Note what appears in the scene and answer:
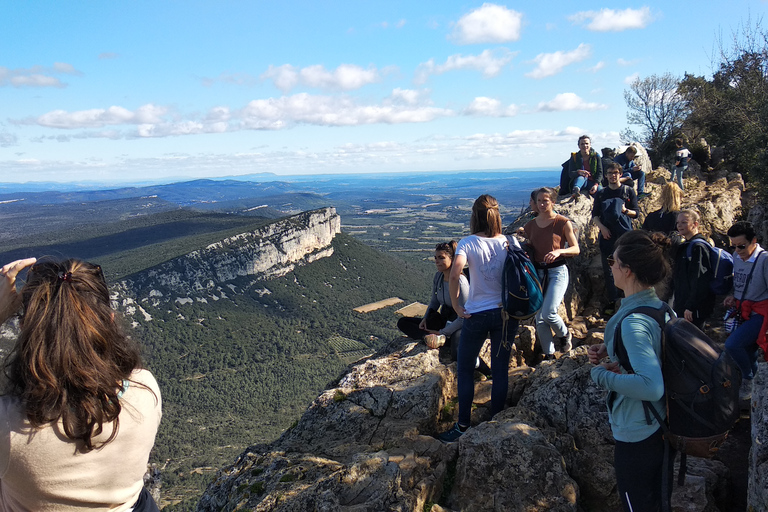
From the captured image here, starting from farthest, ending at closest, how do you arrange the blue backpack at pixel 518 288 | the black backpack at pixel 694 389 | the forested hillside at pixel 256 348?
1. the forested hillside at pixel 256 348
2. the blue backpack at pixel 518 288
3. the black backpack at pixel 694 389

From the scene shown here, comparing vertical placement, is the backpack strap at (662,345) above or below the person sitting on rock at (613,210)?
below

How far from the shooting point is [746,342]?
15.0 ft

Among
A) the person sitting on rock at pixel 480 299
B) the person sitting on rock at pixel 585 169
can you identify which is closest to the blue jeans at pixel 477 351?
the person sitting on rock at pixel 480 299

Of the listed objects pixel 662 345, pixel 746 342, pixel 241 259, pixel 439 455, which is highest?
pixel 662 345

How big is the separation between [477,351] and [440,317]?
5.80ft

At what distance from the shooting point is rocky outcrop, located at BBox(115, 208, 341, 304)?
6387cm

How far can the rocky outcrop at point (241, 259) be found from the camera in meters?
63.9

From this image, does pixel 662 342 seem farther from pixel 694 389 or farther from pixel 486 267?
pixel 486 267

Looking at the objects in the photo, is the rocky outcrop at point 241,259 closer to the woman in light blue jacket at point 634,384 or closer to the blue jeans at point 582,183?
the blue jeans at point 582,183

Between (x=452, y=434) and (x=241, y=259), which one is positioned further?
(x=241, y=259)

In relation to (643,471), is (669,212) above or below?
above

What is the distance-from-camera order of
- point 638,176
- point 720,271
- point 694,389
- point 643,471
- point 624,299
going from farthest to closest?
point 638,176, point 720,271, point 624,299, point 643,471, point 694,389

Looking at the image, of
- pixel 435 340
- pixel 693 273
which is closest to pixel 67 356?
pixel 435 340

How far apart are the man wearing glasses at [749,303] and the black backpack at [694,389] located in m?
2.38
